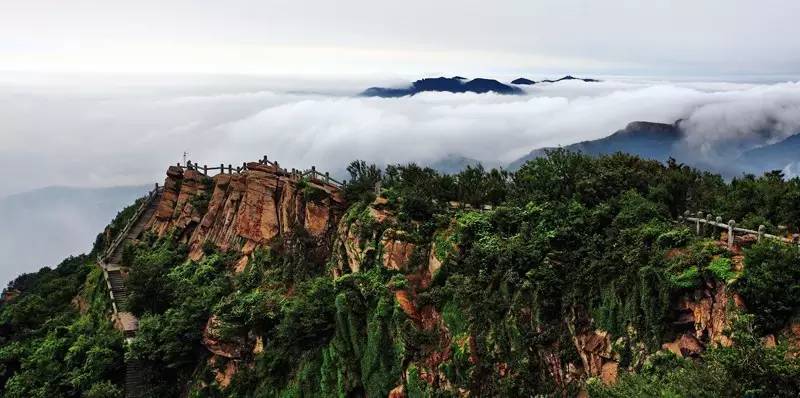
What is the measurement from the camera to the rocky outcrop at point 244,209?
27.9 meters

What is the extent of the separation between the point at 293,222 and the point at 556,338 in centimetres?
1511

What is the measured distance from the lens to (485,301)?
18.5 metres

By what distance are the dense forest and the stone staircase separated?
0.60 m

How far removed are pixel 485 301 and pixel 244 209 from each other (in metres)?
16.8

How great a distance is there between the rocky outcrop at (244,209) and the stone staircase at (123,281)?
1777 mm

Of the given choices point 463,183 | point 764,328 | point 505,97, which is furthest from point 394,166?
point 505,97

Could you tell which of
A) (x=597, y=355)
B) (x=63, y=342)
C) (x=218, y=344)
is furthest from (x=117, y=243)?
(x=597, y=355)

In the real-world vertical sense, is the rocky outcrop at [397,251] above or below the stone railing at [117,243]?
above

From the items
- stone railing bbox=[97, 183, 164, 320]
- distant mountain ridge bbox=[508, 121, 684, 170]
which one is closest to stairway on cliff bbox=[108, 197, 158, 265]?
stone railing bbox=[97, 183, 164, 320]

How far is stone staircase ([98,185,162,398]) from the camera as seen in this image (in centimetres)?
2622

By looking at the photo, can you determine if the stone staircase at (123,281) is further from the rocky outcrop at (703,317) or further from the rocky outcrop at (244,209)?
the rocky outcrop at (703,317)

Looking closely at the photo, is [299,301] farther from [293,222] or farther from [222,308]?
[293,222]

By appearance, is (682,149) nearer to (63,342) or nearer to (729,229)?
(729,229)

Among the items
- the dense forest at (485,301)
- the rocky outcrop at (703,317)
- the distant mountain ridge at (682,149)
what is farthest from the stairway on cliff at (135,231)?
the distant mountain ridge at (682,149)
